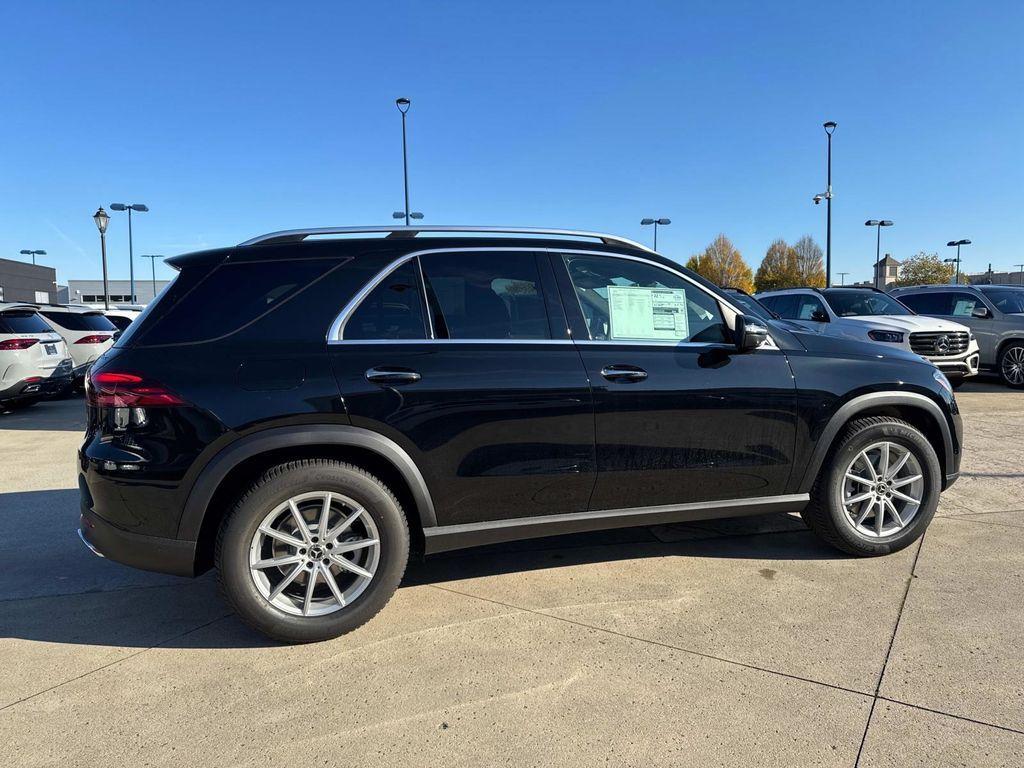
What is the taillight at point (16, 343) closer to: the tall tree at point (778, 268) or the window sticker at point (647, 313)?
the window sticker at point (647, 313)

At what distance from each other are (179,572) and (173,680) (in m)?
0.43

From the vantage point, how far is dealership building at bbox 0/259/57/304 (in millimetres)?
58031

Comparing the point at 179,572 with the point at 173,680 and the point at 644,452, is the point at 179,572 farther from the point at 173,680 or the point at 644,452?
the point at 644,452

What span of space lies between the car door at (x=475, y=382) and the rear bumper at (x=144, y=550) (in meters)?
0.92

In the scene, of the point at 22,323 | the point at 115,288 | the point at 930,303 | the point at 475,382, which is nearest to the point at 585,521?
the point at 475,382

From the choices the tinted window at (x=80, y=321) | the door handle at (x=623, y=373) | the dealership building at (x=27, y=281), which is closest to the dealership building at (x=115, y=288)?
the dealership building at (x=27, y=281)

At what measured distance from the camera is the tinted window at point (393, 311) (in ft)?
9.76

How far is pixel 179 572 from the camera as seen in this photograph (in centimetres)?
279

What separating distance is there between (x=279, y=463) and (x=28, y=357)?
847 cm

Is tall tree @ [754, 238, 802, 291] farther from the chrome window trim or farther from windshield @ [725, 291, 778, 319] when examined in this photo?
the chrome window trim

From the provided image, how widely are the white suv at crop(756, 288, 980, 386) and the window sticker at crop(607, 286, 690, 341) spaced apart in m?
6.36

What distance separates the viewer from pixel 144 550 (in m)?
2.76

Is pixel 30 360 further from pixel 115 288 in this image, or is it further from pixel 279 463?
pixel 115 288

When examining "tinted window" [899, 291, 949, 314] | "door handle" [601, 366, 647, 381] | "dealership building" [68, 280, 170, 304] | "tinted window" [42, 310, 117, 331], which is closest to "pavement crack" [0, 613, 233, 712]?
"door handle" [601, 366, 647, 381]
